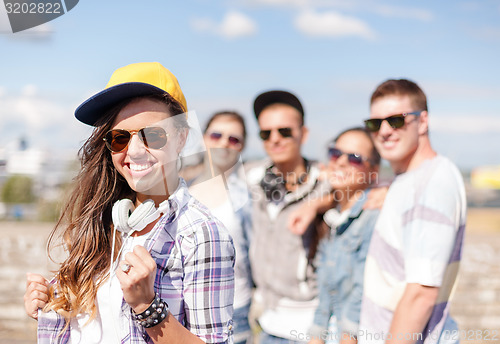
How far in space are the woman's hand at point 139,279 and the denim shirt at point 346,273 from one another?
1.53 metres

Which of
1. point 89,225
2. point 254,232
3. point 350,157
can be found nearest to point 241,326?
point 254,232

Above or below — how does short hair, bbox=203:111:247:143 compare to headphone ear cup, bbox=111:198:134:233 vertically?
above

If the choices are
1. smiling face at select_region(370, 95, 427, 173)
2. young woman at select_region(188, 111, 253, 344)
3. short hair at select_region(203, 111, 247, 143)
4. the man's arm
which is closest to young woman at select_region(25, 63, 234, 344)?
young woman at select_region(188, 111, 253, 344)

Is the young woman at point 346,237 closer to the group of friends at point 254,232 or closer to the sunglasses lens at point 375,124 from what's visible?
the group of friends at point 254,232

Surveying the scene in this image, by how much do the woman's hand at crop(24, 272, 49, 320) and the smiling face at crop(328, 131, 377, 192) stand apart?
186cm

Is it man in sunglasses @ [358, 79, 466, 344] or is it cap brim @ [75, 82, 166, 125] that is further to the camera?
man in sunglasses @ [358, 79, 466, 344]

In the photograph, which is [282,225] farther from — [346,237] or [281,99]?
[281,99]

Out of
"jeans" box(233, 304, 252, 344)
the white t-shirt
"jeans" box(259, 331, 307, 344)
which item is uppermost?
the white t-shirt

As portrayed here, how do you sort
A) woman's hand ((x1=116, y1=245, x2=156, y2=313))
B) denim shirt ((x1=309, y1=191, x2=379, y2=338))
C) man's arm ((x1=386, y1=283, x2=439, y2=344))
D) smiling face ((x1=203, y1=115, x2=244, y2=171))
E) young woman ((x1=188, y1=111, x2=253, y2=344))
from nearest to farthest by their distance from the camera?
woman's hand ((x1=116, y1=245, x2=156, y2=313)) → young woman ((x1=188, y1=111, x2=253, y2=344)) → man's arm ((x1=386, y1=283, x2=439, y2=344)) → denim shirt ((x1=309, y1=191, x2=379, y2=338)) → smiling face ((x1=203, y1=115, x2=244, y2=171))

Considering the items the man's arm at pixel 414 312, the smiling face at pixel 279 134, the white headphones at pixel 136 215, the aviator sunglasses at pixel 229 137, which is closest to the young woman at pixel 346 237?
the smiling face at pixel 279 134

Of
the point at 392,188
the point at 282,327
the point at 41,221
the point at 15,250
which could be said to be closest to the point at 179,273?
the point at 392,188

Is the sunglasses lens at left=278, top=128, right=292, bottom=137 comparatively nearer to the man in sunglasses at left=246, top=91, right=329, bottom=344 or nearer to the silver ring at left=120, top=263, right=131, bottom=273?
the man in sunglasses at left=246, top=91, right=329, bottom=344

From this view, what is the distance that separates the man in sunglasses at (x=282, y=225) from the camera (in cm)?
296

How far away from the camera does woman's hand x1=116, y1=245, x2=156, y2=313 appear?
49.8 inches
